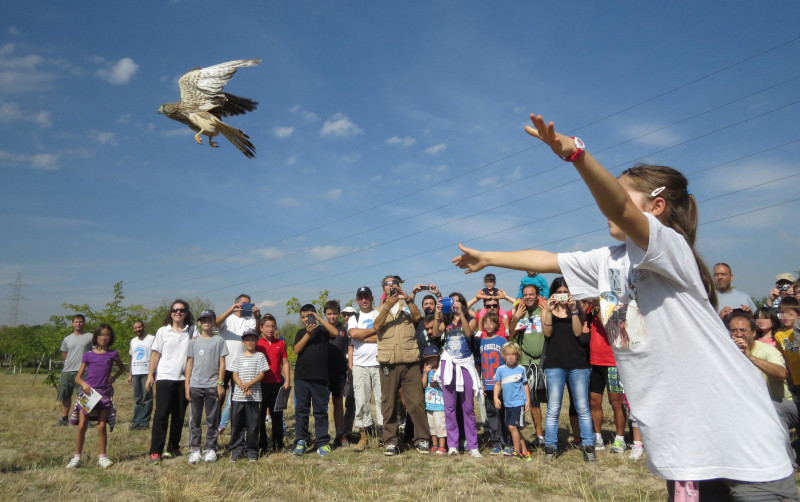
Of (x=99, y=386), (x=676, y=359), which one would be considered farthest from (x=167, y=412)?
(x=676, y=359)

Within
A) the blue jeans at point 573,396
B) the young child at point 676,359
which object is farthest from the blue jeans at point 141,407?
the young child at point 676,359

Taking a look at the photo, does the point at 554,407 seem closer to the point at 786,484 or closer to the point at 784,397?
the point at 784,397

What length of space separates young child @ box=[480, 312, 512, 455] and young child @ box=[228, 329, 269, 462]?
10.1 feet

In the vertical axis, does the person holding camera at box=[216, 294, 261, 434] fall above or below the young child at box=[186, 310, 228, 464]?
above

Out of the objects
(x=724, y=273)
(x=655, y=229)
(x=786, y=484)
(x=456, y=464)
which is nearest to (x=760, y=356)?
(x=724, y=273)

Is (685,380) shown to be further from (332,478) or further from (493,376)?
(493,376)

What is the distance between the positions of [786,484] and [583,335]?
5.36 metres

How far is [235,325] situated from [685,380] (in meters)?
7.43

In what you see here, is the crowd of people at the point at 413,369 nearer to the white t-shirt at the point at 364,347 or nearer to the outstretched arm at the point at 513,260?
the white t-shirt at the point at 364,347

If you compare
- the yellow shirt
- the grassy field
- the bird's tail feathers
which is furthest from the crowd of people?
the bird's tail feathers

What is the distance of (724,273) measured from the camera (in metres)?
7.17

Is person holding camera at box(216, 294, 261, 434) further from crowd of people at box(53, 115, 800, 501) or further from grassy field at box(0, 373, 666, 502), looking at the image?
grassy field at box(0, 373, 666, 502)

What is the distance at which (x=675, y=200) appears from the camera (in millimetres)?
1811

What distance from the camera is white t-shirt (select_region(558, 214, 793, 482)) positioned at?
1.51 m
